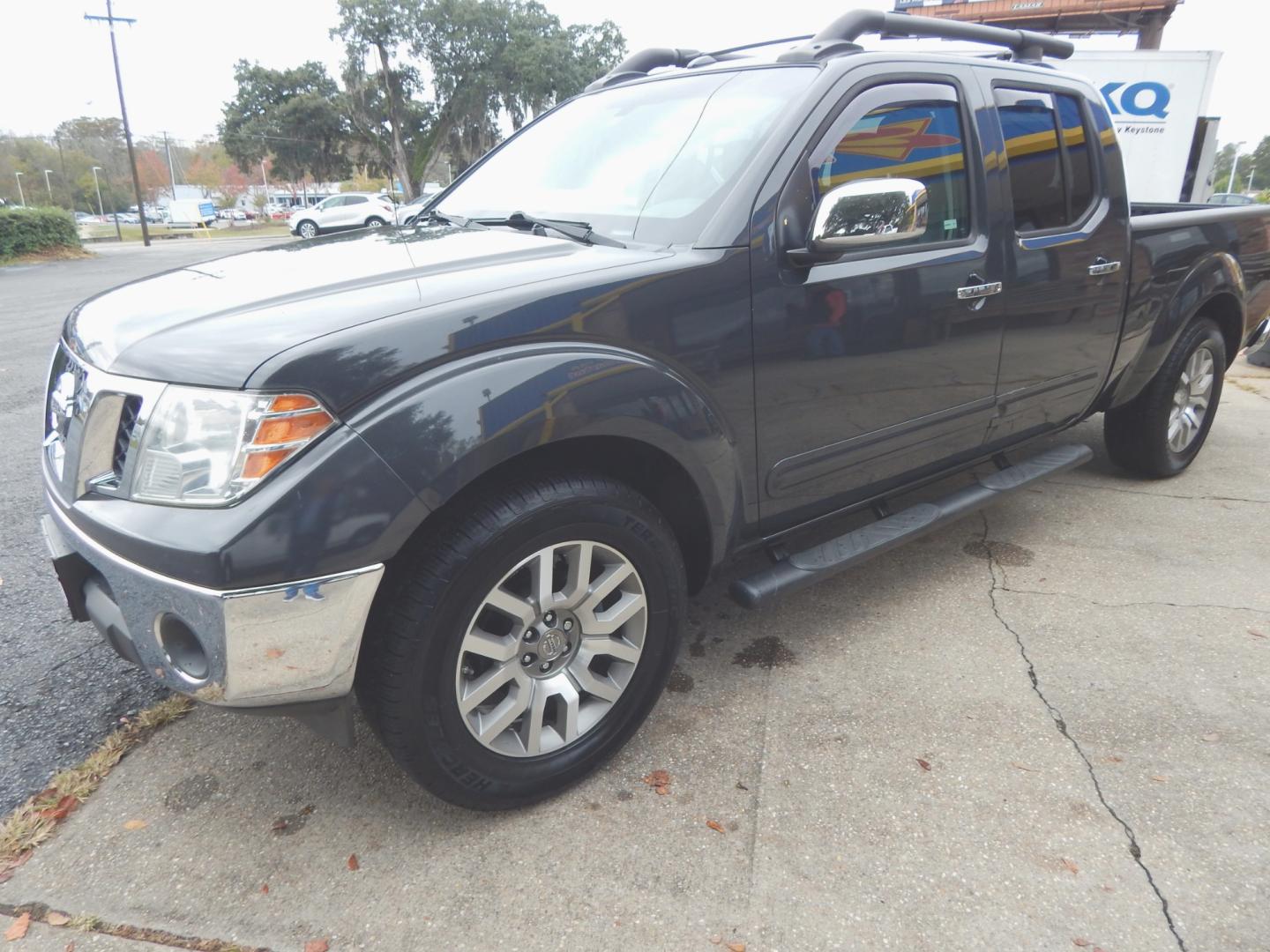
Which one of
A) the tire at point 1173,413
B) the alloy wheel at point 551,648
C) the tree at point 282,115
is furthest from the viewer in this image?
the tree at point 282,115

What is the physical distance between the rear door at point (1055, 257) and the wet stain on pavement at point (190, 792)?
9.27 ft

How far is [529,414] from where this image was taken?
1825 millimetres

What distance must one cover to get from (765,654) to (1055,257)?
183 cm

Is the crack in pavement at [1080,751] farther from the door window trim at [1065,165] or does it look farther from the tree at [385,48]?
the tree at [385,48]

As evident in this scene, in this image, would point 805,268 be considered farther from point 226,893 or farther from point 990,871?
point 226,893

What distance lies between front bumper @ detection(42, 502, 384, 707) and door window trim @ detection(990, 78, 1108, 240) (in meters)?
2.57

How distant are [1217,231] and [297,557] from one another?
433cm

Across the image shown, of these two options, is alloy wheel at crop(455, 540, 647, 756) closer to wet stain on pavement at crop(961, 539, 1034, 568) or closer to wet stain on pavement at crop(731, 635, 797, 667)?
wet stain on pavement at crop(731, 635, 797, 667)

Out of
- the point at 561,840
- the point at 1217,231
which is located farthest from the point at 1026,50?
the point at 561,840

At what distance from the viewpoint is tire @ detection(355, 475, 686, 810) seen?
5.88 feet

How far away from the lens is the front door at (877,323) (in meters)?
2.31

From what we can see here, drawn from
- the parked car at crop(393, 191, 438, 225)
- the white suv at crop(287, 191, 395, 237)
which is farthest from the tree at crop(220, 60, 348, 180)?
the parked car at crop(393, 191, 438, 225)

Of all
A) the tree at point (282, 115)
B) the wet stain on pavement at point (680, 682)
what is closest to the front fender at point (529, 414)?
the wet stain on pavement at point (680, 682)

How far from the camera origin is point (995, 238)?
9.36 ft
